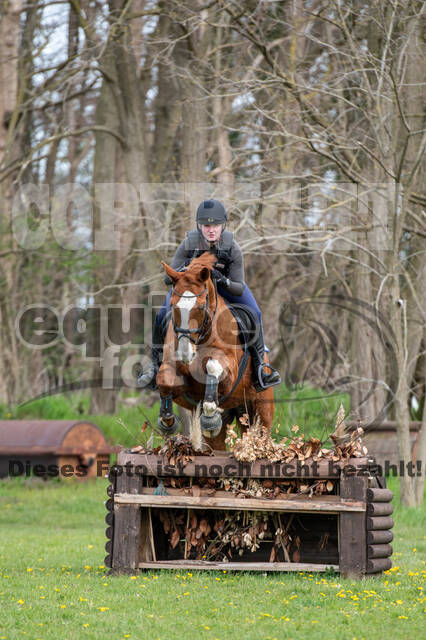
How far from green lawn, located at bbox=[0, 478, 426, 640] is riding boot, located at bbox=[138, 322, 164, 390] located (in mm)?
1583

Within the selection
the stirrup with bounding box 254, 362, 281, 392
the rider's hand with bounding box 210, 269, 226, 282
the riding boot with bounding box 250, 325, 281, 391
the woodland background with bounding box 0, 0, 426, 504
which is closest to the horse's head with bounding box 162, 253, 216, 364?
the rider's hand with bounding box 210, 269, 226, 282

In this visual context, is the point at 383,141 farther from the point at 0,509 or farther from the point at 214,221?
the point at 0,509

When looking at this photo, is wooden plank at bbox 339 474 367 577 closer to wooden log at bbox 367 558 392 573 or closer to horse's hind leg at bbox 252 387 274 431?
wooden log at bbox 367 558 392 573

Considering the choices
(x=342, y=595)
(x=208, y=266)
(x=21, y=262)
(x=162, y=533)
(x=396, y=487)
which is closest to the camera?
(x=342, y=595)

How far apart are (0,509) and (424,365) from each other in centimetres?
859

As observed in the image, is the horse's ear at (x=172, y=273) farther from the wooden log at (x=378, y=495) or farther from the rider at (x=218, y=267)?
the wooden log at (x=378, y=495)

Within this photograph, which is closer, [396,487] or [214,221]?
[214,221]

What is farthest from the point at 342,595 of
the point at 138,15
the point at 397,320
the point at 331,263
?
the point at 138,15

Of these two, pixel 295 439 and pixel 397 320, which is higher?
pixel 397 320

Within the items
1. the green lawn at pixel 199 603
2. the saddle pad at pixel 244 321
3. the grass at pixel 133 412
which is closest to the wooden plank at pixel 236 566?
the green lawn at pixel 199 603

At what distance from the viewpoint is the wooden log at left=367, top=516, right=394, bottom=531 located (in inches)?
262

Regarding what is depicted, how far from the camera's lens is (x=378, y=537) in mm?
6754

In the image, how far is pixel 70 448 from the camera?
15.0 metres

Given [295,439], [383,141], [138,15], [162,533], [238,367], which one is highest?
[138,15]
